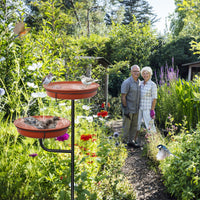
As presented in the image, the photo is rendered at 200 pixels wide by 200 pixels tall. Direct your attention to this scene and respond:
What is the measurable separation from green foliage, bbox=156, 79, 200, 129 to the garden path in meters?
1.19

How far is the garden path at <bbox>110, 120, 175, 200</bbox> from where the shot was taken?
8.23 feet

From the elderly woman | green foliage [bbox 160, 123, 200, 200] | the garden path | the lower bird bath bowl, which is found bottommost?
the garden path

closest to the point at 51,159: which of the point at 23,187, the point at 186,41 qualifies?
the point at 23,187

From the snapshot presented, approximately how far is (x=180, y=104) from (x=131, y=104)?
1.25m

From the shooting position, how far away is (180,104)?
447cm

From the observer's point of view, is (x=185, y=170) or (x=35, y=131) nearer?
(x=35, y=131)

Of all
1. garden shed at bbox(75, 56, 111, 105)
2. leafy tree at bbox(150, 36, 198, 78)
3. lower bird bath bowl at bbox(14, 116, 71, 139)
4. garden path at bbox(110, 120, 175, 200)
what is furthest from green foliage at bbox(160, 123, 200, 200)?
leafy tree at bbox(150, 36, 198, 78)

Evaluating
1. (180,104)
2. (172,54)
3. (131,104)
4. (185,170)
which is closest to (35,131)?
(185,170)

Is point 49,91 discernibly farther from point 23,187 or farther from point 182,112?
point 182,112

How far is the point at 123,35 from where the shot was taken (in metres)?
8.60

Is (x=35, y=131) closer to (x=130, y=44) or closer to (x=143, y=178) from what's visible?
(x=143, y=178)

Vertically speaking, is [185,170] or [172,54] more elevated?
[172,54]

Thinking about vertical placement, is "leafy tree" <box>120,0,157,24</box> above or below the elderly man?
above

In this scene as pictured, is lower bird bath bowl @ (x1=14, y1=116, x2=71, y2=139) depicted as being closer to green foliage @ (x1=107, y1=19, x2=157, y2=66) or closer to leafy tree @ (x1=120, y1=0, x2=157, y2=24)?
green foliage @ (x1=107, y1=19, x2=157, y2=66)
